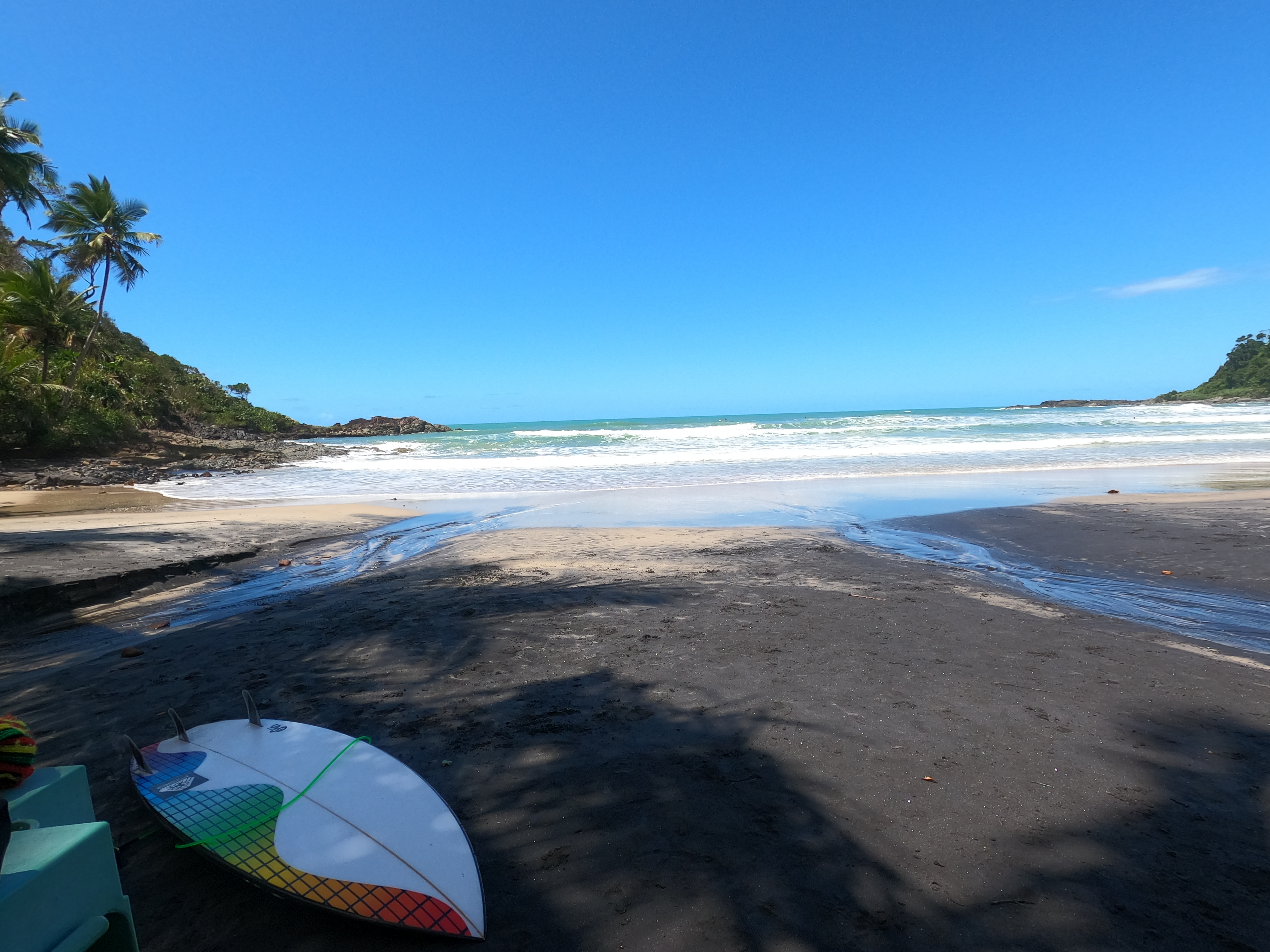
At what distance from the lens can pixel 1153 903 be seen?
186 centimetres

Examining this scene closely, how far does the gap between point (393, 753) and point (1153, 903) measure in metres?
2.92

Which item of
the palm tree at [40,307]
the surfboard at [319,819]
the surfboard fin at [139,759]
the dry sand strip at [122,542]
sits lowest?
the surfboard at [319,819]

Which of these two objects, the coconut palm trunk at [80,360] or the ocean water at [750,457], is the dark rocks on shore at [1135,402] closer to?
the ocean water at [750,457]

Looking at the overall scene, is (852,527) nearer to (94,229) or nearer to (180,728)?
(180,728)

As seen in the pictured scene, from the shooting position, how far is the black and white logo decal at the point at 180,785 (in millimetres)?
2494

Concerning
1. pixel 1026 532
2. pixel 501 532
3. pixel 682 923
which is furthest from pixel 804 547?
pixel 682 923

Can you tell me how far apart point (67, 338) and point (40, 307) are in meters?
2.55

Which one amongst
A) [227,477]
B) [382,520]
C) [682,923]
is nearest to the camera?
[682,923]

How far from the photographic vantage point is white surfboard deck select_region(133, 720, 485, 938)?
6.55 ft

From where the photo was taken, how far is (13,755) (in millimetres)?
1263

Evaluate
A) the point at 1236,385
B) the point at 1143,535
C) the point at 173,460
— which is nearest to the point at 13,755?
the point at 1143,535

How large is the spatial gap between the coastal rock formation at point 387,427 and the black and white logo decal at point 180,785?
170ft

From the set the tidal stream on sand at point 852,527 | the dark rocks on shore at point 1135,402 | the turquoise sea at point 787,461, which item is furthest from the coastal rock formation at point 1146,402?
the tidal stream on sand at point 852,527

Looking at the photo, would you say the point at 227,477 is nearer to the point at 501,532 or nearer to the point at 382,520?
the point at 382,520
